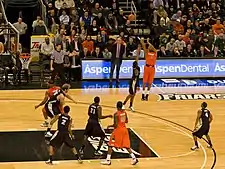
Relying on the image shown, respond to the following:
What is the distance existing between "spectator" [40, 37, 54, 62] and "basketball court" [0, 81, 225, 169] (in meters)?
1.95

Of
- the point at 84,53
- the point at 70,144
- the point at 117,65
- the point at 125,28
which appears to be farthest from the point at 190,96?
the point at 70,144

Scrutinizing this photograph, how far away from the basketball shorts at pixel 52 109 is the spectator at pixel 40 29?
9.06m

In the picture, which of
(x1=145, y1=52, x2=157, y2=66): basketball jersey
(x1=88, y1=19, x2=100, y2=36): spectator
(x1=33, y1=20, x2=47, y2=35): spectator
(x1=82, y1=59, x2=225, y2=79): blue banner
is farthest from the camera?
(x1=88, y1=19, x2=100, y2=36): spectator

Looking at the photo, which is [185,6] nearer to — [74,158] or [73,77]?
[73,77]

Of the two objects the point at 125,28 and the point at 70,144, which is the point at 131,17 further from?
the point at 70,144

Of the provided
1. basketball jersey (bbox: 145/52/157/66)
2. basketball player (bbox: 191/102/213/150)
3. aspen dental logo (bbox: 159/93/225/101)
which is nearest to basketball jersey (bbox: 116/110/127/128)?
basketball player (bbox: 191/102/213/150)

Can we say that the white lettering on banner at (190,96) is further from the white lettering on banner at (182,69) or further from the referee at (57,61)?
the referee at (57,61)

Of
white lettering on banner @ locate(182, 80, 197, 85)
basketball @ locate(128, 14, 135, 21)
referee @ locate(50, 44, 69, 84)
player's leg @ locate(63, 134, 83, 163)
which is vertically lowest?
player's leg @ locate(63, 134, 83, 163)

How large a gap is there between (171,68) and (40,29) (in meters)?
5.43

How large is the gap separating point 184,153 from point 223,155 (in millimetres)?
945

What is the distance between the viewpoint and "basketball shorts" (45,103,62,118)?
1664cm

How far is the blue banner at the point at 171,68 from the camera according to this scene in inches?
983

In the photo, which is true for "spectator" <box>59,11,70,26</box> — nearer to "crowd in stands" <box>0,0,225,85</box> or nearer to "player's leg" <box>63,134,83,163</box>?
"crowd in stands" <box>0,0,225,85</box>

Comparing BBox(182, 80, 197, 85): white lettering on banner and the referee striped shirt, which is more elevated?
the referee striped shirt
